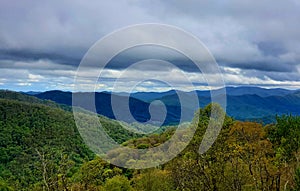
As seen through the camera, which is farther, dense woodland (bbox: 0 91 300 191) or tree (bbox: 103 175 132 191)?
tree (bbox: 103 175 132 191)

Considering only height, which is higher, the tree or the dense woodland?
the dense woodland

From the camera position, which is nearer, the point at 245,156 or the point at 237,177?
the point at 237,177

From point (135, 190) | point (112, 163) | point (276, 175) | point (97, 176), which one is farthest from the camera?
point (112, 163)

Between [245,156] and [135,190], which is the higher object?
[245,156]

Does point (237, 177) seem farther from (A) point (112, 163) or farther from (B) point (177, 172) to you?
(A) point (112, 163)

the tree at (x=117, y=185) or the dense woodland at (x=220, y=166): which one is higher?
the dense woodland at (x=220, y=166)

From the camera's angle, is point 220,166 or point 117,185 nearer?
point 220,166

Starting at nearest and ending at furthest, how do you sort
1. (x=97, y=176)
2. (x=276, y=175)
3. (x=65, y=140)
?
(x=276, y=175) < (x=97, y=176) < (x=65, y=140)

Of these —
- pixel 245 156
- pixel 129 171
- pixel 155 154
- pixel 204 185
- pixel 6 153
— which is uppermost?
pixel 245 156

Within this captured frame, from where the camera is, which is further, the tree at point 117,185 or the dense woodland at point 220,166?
the tree at point 117,185

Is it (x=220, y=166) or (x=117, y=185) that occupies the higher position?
(x=220, y=166)

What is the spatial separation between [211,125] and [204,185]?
Result: 14648mm

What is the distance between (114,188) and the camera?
152 feet

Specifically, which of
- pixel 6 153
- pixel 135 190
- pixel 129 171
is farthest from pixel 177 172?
pixel 6 153
